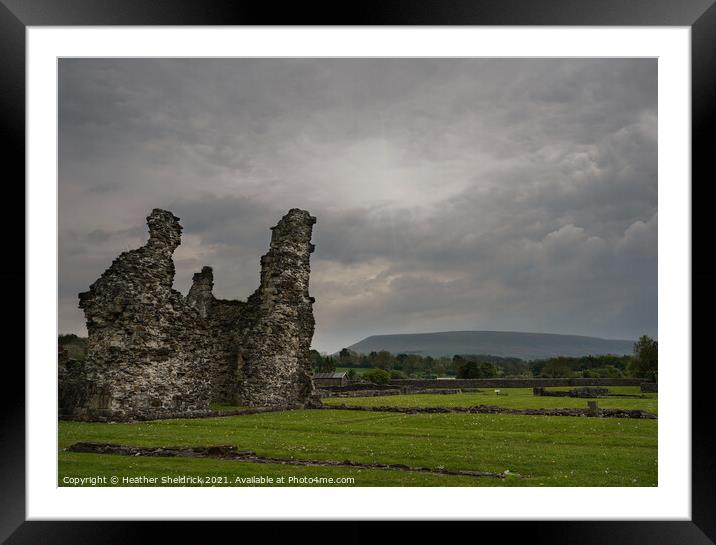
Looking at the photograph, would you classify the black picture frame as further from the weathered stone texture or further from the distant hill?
the distant hill

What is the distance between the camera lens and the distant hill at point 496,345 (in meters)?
44.2

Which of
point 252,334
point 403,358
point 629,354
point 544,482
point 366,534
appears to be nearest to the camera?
point 366,534

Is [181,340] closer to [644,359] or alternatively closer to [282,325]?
[282,325]

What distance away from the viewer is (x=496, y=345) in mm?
71062

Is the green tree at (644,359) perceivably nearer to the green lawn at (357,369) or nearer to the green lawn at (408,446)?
the green lawn at (357,369)

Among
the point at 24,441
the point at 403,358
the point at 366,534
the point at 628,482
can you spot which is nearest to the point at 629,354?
the point at 403,358

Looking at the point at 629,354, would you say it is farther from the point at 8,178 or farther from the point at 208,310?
the point at 8,178

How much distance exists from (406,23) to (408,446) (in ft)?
26.1

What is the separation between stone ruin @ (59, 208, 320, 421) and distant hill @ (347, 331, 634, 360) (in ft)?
67.2

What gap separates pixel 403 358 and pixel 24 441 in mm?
47208

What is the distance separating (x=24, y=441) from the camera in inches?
316

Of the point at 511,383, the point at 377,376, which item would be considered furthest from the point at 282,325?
the point at 377,376

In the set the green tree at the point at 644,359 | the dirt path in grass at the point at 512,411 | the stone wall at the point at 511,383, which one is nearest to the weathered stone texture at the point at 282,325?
the dirt path in grass at the point at 512,411

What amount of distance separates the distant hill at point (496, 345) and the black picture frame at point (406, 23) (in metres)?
32.1
